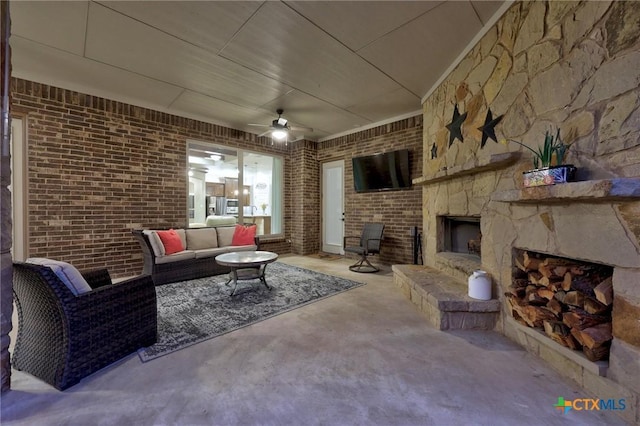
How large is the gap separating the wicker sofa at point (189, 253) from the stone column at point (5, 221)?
1869mm

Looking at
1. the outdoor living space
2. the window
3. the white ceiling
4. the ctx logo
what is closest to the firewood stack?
the outdoor living space

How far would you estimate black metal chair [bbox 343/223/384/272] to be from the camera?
4574 mm

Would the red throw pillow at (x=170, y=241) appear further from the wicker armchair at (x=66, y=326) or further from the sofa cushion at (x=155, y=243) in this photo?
the wicker armchair at (x=66, y=326)

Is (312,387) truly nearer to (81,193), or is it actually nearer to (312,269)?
(312,269)

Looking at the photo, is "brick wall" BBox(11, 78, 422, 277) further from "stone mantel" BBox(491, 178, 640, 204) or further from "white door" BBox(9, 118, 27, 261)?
"stone mantel" BBox(491, 178, 640, 204)

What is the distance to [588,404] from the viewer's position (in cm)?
145

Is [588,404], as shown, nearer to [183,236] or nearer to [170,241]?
[170,241]

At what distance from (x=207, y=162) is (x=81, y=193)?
3919mm

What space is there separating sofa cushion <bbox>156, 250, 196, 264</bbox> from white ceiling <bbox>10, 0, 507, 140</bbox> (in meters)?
2.36

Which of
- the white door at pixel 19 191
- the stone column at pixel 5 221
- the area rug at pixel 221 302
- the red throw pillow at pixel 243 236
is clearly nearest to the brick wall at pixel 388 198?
the area rug at pixel 221 302

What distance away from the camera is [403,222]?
4879 mm

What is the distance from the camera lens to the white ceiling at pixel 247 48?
226cm

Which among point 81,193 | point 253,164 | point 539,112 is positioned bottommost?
point 81,193

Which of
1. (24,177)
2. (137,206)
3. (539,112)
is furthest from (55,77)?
(539,112)
